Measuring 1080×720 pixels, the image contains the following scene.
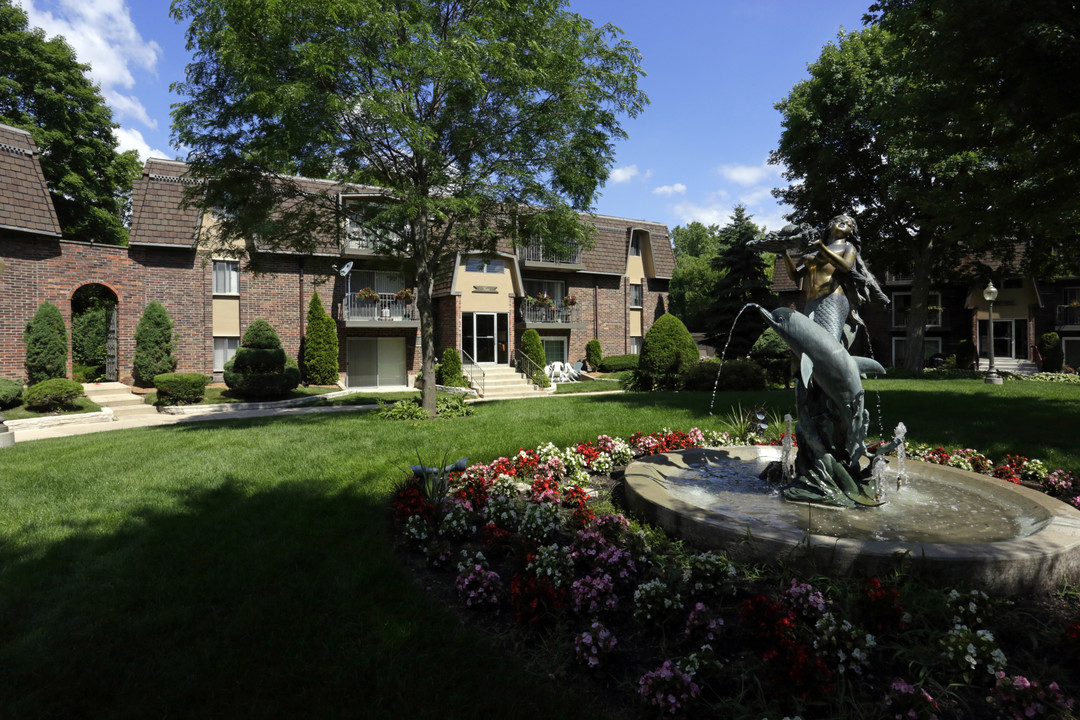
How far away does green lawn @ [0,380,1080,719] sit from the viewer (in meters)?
3.22

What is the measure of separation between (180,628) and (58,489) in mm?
4713

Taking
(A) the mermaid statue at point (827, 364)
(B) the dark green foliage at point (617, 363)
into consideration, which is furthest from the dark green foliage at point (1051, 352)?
(A) the mermaid statue at point (827, 364)

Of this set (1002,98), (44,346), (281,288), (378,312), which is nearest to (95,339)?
(44,346)

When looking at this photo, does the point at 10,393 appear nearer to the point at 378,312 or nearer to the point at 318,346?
the point at 318,346

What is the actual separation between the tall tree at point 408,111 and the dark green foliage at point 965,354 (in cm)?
3059

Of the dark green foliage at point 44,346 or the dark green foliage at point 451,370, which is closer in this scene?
the dark green foliage at point 44,346

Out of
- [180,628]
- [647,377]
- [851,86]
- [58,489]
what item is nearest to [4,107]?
[58,489]

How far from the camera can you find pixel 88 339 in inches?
989

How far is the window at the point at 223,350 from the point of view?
2228cm

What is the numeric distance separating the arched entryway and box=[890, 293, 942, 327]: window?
4025cm

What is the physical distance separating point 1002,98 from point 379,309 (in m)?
21.6

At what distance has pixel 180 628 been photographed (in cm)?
385

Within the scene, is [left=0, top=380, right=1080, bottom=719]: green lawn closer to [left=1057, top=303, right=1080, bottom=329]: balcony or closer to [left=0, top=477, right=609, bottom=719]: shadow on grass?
[left=0, top=477, right=609, bottom=719]: shadow on grass

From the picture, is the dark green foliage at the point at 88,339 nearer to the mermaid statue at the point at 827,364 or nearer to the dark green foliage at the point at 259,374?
the dark green foliage at the point at 259,374
